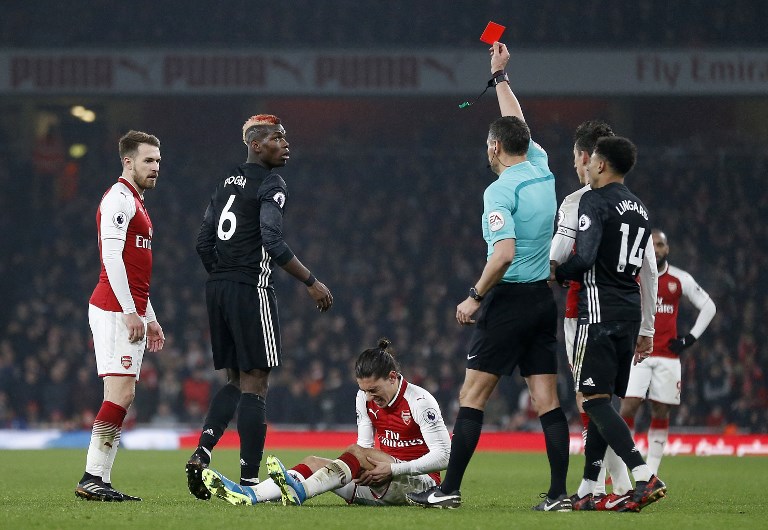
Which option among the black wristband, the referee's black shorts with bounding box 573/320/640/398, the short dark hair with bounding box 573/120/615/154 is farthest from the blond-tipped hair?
the referee's black shorts with bounding box 573/320/640/398

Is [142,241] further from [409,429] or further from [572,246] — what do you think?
[572,246]

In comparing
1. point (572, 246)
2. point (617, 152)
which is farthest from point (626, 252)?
point (617, 152)

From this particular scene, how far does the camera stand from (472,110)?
94.3ft

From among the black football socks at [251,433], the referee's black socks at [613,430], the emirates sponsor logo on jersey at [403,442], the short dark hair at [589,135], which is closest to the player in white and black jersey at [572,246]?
the short dark hair at [589,135]

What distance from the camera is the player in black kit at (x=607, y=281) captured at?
21.3 ft

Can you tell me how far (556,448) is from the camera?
261 inches

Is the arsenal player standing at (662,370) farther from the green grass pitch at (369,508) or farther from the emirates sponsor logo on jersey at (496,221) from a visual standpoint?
the emirates sponsor logo on jersey at (496,221)

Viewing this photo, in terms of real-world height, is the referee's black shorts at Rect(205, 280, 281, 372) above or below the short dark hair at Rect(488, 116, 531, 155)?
below

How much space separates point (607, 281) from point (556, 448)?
100 cm

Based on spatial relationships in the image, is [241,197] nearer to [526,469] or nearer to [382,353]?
[382,353]

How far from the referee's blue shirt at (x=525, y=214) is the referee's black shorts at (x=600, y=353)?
0.45 metres

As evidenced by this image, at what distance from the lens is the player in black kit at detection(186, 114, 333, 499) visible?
6906mm

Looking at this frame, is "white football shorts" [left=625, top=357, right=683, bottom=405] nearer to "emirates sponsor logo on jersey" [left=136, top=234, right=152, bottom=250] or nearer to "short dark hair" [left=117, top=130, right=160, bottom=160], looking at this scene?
"emirates sponsor logo on jersey" [left=136, top=234, right=152, bottom=250]

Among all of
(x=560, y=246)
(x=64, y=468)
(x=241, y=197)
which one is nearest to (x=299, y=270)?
(x=241, y=197)
